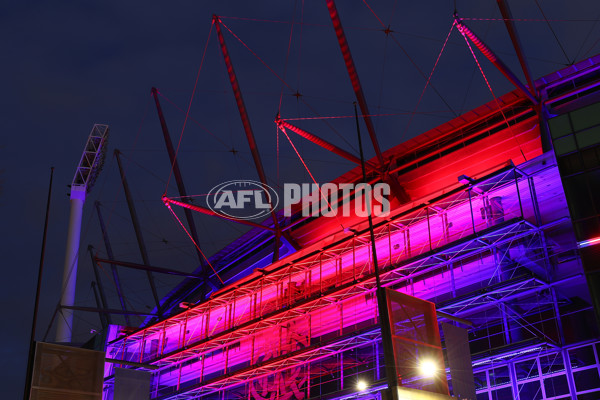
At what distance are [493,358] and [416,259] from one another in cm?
620

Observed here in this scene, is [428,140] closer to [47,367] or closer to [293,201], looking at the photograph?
[293,201]

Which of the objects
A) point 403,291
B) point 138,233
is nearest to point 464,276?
point 403,291

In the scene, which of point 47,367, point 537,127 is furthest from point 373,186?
point 47,367

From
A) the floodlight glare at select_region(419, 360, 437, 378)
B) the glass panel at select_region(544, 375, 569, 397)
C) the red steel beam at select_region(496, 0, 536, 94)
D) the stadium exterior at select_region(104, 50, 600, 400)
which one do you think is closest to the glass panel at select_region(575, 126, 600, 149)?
the stadium exterior at select_region(104, 50, 600, 400)

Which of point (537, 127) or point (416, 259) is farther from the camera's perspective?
point (537, 127)

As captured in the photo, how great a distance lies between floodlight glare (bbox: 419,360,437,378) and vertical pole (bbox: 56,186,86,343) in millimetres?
51275

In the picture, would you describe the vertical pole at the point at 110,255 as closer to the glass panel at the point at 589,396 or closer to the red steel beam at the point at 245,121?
the red steel beam at the point at 245,121

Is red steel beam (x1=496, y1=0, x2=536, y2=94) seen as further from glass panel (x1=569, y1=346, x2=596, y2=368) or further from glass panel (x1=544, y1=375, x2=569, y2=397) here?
glass panel (x1=544, y1=375, x2=569, y2=397)

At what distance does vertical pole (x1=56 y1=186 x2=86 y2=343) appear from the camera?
6303 centimetres

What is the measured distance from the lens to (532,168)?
28.3 m

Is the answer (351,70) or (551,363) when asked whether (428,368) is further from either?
(351,70)

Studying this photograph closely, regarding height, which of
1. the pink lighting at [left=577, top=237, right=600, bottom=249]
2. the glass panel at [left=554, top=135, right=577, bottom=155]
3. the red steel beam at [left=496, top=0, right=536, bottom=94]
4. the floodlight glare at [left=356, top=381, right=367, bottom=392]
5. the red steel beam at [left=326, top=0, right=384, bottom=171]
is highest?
the red steel beam at [left=326, top=0, right=384, bottom=171]

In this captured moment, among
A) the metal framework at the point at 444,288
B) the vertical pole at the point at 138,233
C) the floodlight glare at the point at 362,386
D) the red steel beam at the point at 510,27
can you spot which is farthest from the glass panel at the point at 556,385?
the vertical pole at the point at 138,233

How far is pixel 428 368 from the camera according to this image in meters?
17.8
